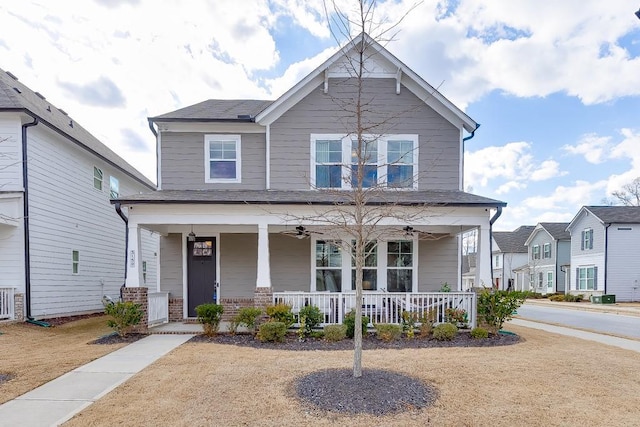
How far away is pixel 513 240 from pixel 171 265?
136 feet

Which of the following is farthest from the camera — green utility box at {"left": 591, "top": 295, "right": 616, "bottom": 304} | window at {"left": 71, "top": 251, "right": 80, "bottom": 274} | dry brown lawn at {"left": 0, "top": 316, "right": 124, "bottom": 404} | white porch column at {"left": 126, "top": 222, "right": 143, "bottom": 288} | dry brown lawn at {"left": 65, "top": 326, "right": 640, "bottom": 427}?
green utility box at {"left": 591, "top": 295, "right": 616, "bottom": 304}

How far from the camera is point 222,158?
11.2m

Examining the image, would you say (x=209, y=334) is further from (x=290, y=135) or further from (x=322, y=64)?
(x=322, y=64)

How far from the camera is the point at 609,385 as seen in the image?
5.32 metres

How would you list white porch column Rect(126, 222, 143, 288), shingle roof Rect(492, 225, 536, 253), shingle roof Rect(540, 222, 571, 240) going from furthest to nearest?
shingle roof Rect(492, 225, 536, 253), shingle roof Rect(540, 222, 571, 240), white porch column Rect(126, 222, 143, 288)

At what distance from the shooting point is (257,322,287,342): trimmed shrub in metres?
8.09

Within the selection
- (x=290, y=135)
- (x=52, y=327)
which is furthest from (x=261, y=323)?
(x=52, y=327)

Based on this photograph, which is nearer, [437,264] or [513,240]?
[437,264]

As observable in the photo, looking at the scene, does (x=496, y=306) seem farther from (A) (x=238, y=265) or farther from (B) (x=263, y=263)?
(A) (x=238, y=265)

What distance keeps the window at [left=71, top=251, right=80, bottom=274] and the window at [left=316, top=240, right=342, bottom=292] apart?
892 centimetres

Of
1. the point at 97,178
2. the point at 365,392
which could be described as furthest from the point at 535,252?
the point at 365,392

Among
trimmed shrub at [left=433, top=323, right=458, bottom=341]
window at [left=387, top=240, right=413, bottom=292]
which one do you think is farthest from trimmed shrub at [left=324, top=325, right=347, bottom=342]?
window at [left=387, top=240, right=413, bottom=292]

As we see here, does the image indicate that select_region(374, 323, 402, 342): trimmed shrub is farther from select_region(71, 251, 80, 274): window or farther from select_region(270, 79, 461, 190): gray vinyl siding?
select_region(71, 251, 80, 274): window

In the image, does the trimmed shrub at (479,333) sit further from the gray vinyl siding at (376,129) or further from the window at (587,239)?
the window at (587,239)
